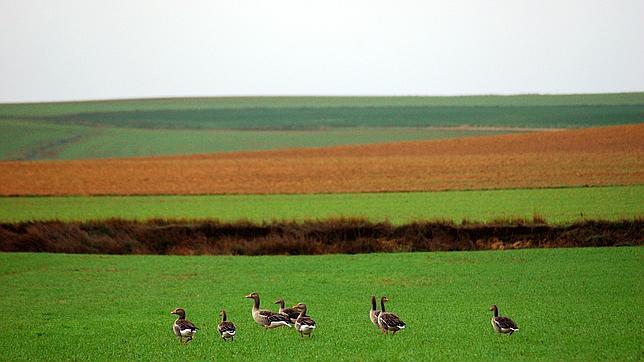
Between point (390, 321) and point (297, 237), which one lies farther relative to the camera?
point (297, 237)

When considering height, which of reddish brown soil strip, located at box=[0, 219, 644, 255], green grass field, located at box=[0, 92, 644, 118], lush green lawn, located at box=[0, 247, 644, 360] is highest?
lush green lawn, located at box=[0, 247, 644, 360]

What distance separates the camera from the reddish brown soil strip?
112 ft

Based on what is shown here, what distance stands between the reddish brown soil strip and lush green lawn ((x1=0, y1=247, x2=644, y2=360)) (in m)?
2.97

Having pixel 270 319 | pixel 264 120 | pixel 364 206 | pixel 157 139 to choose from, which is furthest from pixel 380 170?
pixel 264 120

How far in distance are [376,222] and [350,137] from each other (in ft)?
238

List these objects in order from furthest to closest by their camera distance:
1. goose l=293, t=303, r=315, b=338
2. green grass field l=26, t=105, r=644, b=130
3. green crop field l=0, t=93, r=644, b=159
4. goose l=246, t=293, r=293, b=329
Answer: green grass field l=26, t=105, r=644, b=130 < green crop field l=0, t=93, r=644, b=159 < goose l=246, t=293, r=293, b=329 < goose l=293, t=303, r=315, b=338

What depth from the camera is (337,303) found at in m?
21.5

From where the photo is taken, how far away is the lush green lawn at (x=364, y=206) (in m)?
38.6

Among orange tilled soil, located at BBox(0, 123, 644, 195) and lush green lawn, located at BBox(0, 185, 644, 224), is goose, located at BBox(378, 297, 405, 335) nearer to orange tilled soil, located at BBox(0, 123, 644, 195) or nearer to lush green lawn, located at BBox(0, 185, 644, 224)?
lush green lawn, located at BBox(0, 185, 644, 224)

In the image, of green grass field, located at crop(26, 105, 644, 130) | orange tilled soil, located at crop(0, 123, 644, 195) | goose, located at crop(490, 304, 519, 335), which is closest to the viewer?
goose, located at crop(490, 304, 519, 335)

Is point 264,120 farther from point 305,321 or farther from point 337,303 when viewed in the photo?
point 305,321

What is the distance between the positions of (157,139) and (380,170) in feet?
174

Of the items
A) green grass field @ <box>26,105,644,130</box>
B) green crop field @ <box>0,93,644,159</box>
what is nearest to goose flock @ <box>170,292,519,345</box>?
green crop field @ <box>0,93,644,159</box>

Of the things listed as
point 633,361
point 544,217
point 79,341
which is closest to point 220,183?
point 544,217
